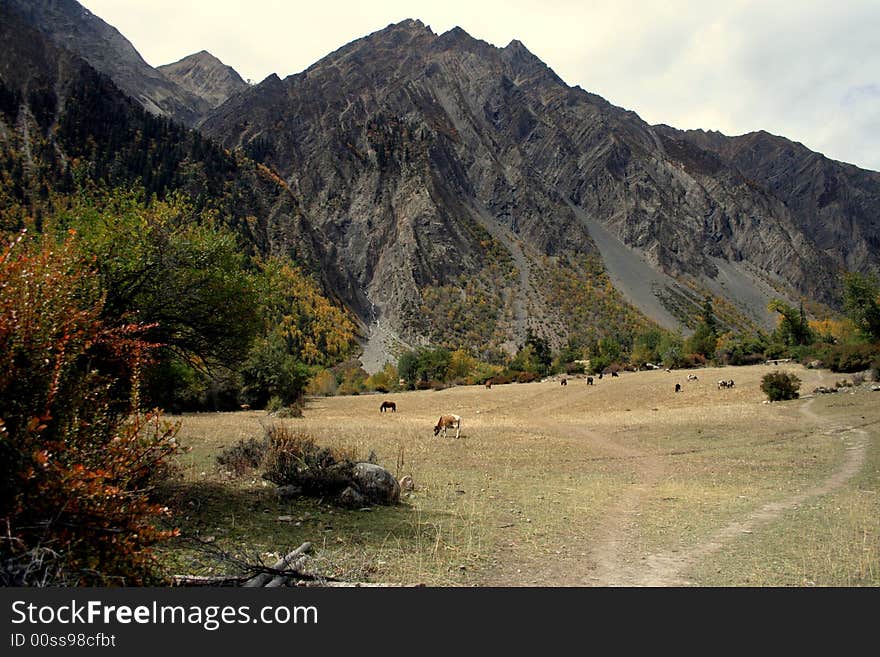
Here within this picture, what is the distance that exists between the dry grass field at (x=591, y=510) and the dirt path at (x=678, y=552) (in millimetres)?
40

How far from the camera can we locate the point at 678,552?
8.95 metres

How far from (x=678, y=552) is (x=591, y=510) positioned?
12.0 ft

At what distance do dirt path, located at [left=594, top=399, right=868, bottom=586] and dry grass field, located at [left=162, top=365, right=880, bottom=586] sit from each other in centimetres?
4

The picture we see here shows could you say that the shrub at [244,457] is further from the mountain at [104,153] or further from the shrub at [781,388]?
the mountain at [104,153]

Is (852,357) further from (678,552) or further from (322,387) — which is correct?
(322,387)

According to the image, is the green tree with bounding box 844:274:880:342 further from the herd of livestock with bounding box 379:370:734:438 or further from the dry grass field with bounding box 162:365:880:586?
the dry grass field with bounding box 162:365:880:586

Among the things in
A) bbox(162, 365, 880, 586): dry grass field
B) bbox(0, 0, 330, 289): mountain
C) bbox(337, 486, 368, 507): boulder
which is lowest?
bbox(162, 365, 880, 586): dry grass field

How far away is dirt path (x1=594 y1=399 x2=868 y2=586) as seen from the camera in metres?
7.50

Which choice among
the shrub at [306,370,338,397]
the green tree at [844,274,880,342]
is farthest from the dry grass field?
the shrub at [306,370,338,397]

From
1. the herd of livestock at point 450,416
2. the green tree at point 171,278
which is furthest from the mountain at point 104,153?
the green tree at point 171,278

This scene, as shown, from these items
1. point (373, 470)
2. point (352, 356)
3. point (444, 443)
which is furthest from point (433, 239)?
point (373, 470)

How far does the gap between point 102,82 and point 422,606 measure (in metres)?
198

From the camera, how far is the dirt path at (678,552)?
750cm

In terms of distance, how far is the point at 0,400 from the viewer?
5.06 metres
